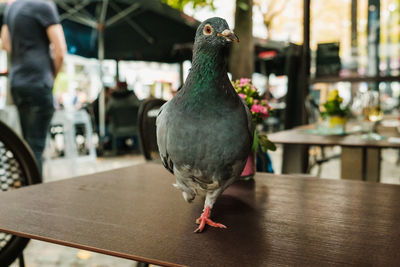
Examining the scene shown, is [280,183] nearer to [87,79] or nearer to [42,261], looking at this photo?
[42,261]

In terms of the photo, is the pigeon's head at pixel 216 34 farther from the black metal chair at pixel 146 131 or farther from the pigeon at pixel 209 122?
the black metal chair at pixel 146 131

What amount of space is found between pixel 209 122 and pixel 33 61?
2.72m

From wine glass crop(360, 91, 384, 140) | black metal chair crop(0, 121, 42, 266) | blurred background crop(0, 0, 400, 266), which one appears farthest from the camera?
blurred background crop(0, 0, 400, 266)

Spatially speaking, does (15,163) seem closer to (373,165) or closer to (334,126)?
(334,126)

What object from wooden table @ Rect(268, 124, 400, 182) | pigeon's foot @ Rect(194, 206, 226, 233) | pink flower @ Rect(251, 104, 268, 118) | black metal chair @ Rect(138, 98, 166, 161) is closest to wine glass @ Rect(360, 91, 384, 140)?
wooden table @ Rect(268, 124, 400, 182)

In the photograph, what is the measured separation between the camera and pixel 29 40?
3039 mm

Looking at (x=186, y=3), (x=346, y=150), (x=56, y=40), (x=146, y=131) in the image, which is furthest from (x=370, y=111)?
(x=186, y=3)

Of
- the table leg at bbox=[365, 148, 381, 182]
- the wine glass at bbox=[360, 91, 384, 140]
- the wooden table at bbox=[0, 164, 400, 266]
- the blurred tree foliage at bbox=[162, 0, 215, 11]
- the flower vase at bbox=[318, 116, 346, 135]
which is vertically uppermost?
the blurred tree foliage at bbox=[162, 0, 215, 11]

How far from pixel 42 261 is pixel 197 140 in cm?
216

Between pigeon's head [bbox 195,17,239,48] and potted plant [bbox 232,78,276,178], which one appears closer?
pigeon's head [bbox 195,17,239,48]

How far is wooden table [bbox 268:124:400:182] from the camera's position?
84.1 inches

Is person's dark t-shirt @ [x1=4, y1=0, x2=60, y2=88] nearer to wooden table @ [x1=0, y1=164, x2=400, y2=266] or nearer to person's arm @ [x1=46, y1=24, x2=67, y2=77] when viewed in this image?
person's arm @ [x1=46, y1=24, x2=67, y2=77]

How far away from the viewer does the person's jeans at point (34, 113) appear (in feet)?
9.84

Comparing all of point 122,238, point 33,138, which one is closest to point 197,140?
point 122,238
